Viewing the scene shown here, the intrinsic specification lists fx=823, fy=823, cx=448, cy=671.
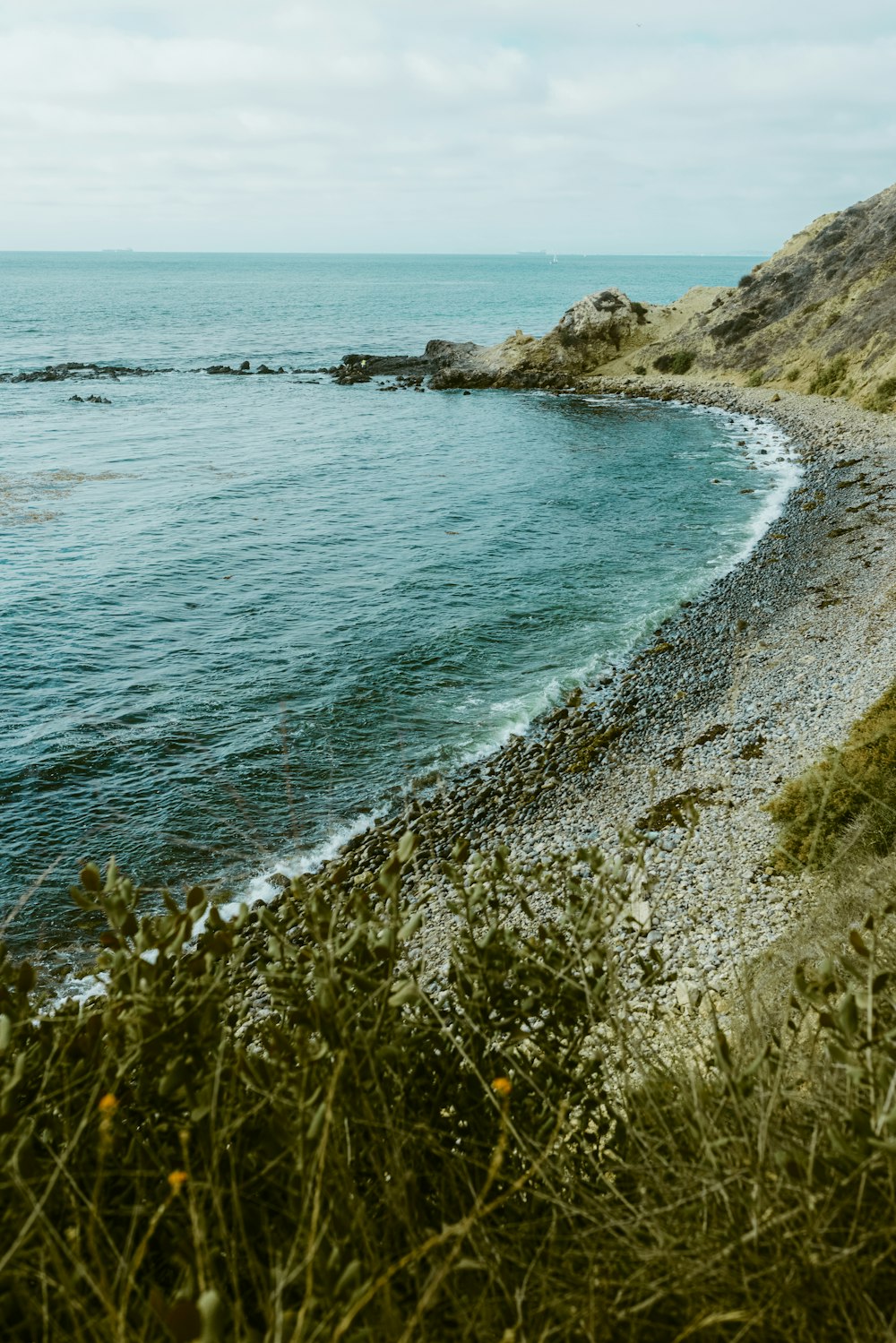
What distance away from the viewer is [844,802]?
11.4 meters

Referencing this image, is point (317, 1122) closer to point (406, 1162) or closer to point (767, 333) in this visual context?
point (406, 1162)

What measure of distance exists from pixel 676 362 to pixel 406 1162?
6947cm

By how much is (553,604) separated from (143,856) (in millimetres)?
16030

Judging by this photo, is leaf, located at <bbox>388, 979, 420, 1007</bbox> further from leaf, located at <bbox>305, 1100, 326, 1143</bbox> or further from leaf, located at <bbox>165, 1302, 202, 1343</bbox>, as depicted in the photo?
leaf, located at <bbox>165, 1302, 202, 1343</bbox>

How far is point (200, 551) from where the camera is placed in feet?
105

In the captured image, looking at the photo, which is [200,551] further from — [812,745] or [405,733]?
[812,745]

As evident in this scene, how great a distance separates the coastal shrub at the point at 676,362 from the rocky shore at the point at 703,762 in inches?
1553

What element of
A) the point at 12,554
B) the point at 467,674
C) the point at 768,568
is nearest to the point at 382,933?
the point at 467,674

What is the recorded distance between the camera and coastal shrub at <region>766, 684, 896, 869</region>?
10.8 metres

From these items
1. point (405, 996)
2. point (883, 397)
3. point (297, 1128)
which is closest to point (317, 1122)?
point (297, 1128)

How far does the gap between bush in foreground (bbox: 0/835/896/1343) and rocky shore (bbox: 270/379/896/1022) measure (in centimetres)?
111

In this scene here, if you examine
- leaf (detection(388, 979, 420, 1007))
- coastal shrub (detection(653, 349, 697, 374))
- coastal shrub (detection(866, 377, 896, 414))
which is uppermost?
coastal shrub (detection(653, 349, 697, 374))

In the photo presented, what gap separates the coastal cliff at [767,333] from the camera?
165 feet

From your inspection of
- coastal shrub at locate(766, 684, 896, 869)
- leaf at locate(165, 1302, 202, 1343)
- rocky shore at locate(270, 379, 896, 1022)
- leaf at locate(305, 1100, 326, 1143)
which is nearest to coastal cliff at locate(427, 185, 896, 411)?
rocky shore at locate(270, 379, 896, 1022)
